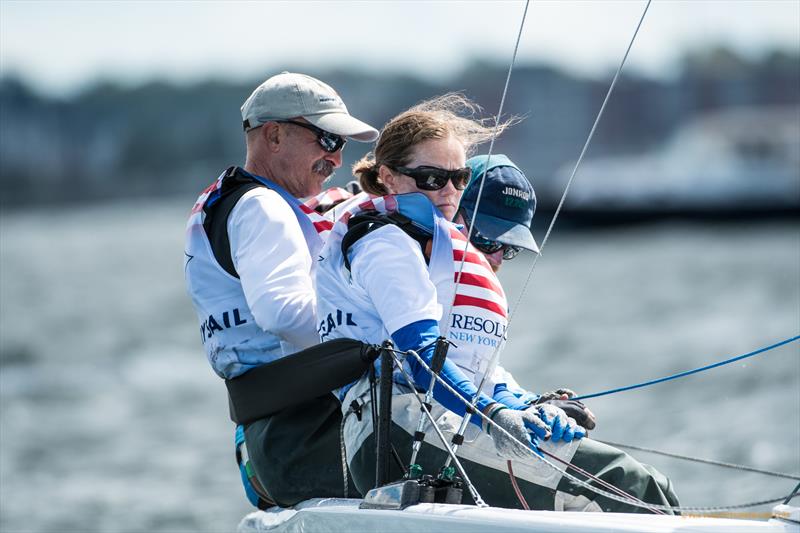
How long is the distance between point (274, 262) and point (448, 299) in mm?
413

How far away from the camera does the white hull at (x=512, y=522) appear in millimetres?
2023

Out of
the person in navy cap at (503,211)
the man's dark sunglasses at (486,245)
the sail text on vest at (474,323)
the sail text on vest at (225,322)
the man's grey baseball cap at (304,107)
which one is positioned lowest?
the sail text on vest at (225,322)

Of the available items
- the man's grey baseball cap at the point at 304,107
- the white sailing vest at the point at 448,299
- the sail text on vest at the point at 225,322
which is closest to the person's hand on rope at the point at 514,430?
the white sailing vest at the point at 448,299

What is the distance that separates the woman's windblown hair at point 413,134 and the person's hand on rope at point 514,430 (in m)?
0.60

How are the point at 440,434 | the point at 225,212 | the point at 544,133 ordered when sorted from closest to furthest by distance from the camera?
the point at 440,434 → the point at 225,212 → the point at 544,133

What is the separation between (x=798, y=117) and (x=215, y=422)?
35.0m

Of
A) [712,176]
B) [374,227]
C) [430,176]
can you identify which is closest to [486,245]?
[430,176]

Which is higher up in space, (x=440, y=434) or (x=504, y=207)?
(x=504, y=207)

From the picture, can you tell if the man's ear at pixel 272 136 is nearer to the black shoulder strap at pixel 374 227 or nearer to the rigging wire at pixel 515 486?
the black shoulder strap at pixel 374 227

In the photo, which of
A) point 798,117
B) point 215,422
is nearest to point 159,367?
point 215,422

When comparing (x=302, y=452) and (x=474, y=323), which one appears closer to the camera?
(x=474, y=323)

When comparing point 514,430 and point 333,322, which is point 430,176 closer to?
point 333,322

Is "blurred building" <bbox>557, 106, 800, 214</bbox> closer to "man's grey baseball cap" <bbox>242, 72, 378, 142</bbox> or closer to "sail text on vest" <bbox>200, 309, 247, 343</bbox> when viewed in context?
"man's grey baseball cap" <bbox>242, 72, 378, 142</bbox>

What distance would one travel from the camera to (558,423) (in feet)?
7.45
